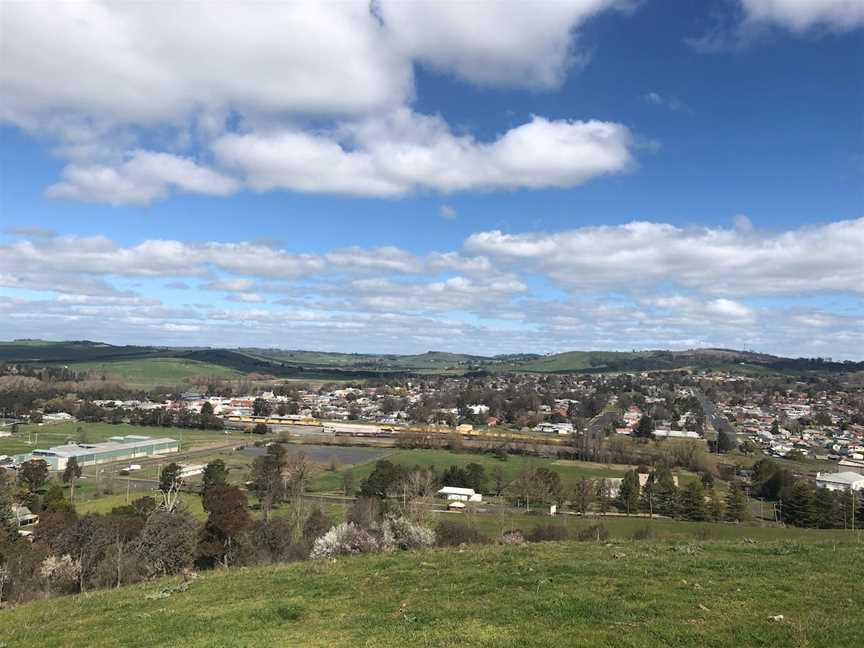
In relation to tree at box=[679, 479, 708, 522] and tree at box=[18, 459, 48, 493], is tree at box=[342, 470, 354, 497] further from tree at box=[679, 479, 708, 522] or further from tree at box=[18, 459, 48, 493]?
tree at box=[679, 479, 708, 522]

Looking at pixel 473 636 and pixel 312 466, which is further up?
pixel 473 636

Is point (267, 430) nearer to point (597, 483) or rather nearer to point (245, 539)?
point (597, 483)

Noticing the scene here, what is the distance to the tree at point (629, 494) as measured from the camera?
6762cm

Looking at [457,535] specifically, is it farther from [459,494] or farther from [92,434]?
[92,434]

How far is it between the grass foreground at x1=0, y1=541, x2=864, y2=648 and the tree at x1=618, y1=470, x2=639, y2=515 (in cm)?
5323

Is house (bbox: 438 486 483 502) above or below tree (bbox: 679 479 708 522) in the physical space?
below

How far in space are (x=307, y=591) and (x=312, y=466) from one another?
255ft

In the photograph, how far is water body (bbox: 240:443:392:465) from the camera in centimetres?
9900

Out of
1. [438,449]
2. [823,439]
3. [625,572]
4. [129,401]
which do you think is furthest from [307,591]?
[129,401]

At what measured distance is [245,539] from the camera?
122 feet

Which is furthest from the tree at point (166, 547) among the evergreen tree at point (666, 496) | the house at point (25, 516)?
the evergreen tree at point (666, 496)

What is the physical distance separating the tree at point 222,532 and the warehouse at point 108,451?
2324 inches

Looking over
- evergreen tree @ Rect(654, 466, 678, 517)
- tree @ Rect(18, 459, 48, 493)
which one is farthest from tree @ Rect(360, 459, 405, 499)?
tree @ Rect(18, 459, 48, 493)

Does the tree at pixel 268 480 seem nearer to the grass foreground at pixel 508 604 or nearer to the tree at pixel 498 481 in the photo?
the tree at pixel 498 481
